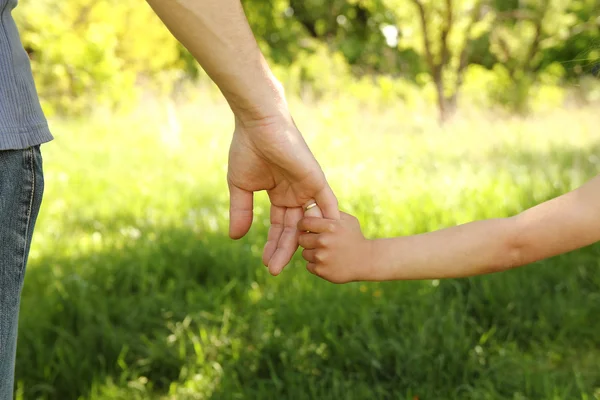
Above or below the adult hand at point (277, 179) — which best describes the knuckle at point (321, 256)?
below

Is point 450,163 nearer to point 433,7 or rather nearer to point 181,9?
point 433,7

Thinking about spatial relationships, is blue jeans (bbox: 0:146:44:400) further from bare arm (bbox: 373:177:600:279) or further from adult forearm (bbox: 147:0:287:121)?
bare arm (bbox: 373:177:600:279)

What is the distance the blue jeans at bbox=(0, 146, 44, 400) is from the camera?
98 centimetres

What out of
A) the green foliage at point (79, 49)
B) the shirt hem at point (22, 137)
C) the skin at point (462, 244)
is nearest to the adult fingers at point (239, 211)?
the skin at point (462, 244)

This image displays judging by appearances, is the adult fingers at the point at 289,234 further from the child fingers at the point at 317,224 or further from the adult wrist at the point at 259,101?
the adult wrist at the point at 259,101

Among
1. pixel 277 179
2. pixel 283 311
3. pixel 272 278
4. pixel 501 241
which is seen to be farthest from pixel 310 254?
pixel 272 278

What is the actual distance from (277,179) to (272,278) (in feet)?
4.38

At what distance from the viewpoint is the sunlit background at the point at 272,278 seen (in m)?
2.19

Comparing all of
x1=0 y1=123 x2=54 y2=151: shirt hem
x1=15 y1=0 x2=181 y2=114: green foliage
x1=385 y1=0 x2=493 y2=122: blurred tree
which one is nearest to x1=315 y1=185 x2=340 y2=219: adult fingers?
x1=0 y1=123 x2=54 y2=151: shirt hem

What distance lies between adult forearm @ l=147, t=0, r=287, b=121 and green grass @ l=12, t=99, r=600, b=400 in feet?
3.41

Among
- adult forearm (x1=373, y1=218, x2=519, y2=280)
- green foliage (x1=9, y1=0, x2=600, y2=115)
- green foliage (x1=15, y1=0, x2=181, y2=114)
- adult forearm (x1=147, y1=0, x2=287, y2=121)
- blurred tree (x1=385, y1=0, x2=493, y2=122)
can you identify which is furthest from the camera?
blurred tree (x1=385, y1=0, x2=493, y2=122)

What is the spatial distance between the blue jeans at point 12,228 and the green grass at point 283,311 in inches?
A: 45.9

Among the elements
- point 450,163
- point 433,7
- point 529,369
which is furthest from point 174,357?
point 433,7

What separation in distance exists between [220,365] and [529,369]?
997mm
